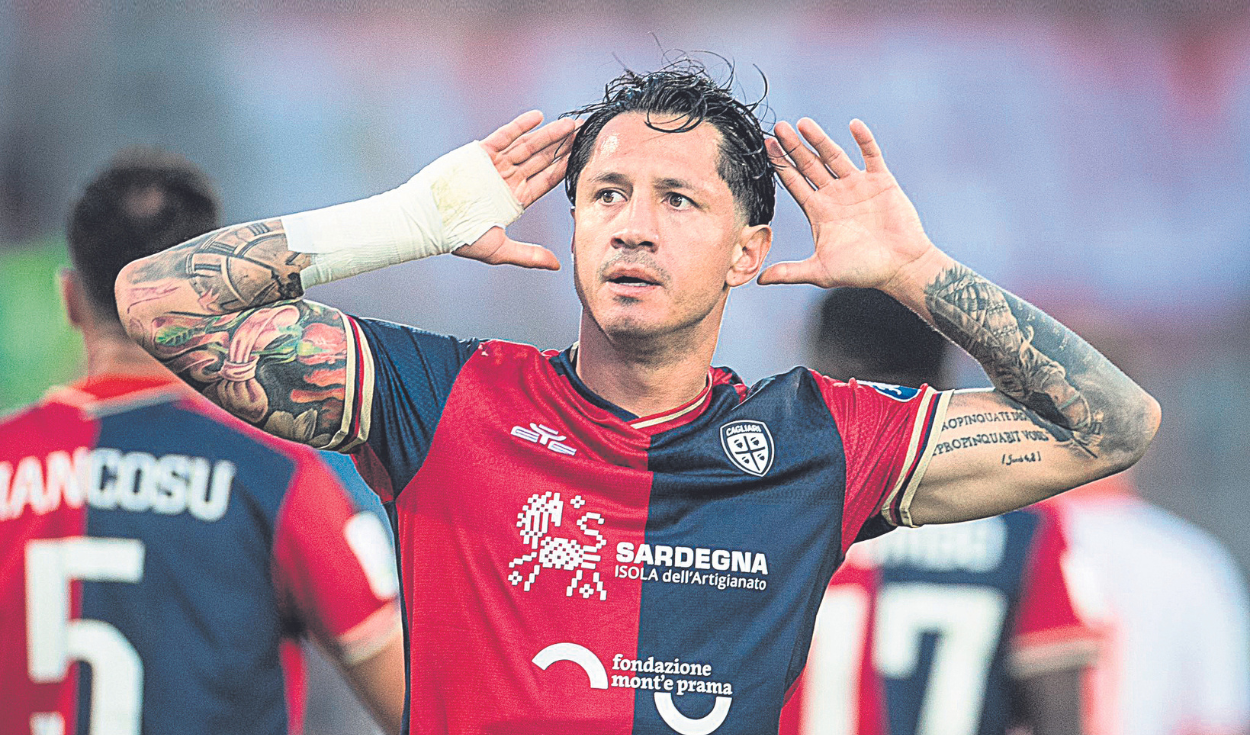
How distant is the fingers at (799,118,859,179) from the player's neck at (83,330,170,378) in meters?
1.79

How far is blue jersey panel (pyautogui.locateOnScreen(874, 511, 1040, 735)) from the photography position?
12.5 feet

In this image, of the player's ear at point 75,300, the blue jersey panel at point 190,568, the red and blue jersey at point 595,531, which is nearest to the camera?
the red and blue jersey at point 595,531

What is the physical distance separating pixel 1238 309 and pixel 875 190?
6329mm

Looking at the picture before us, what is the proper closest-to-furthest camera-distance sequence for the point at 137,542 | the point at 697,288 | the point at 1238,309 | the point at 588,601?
the point at 588,601
the point at 697,288
the point at 137,542
the point at 1238,309

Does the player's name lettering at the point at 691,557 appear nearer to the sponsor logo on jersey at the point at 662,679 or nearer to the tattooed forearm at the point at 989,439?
the sponsor logo on jersey at the point at 662,679

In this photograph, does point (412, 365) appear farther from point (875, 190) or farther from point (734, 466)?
point (875, 190)

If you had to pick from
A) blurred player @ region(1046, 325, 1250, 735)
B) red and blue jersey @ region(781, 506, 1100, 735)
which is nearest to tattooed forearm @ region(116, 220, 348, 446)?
red and blue jersey @ region(781, 506, 1100, 735)

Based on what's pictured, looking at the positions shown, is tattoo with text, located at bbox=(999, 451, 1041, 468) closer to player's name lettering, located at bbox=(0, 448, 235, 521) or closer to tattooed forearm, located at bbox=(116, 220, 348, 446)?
tattooed forearm, located at bbox=(116, 220, 348, 446)

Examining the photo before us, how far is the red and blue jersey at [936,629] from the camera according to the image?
12.5 ft

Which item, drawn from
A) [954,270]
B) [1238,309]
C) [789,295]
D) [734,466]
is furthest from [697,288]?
[1238,309]

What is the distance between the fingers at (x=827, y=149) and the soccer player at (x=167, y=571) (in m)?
1.53

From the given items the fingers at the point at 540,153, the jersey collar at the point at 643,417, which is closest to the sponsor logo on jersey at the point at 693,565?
the jersey collar at the point at 643,417

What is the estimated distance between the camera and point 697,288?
2.85 m

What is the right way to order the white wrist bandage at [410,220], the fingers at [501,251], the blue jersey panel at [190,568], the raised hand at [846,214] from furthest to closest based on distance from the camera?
the blue jersey panel at [190,568] < the raised hand at [846,214] < the fingers at [501,251] < the white wrist bandage at [410,220]
